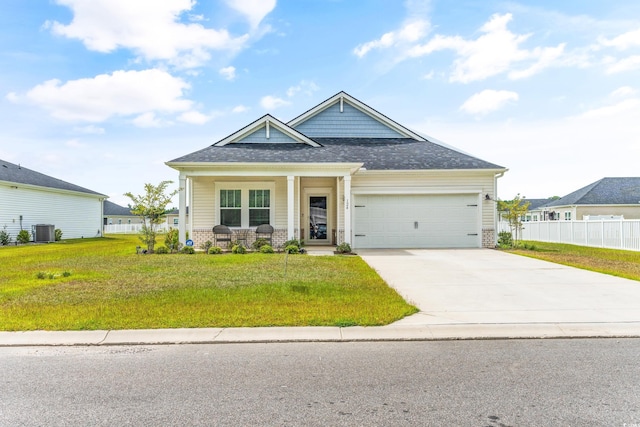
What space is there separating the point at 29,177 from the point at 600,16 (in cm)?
3178

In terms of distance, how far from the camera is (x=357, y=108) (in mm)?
22109

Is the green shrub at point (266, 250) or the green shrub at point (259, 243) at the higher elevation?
the green shrub at point (259, 243)

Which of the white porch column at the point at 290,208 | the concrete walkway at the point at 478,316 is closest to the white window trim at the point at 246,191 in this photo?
the white porch column at the point at 290,208

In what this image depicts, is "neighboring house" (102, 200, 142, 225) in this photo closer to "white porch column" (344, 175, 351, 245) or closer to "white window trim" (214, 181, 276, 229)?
"white window trim" (214, 181, 276, 229)

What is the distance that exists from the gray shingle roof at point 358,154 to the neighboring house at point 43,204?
1522 centimetres

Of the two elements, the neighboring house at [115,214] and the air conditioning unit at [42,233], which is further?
the neighboring house at [115,214]

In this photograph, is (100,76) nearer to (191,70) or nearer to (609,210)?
(191,70)

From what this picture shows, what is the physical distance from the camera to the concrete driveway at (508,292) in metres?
6.46

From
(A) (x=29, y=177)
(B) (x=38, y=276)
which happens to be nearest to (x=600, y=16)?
(B) (x=38, y=276)

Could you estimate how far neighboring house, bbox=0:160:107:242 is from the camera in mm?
25391

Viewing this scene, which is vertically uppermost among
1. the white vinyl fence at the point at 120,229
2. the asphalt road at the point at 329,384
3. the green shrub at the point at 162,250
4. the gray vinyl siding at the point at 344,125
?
the gray vinyl siding at the point at 344,125

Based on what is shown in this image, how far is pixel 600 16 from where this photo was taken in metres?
12.9

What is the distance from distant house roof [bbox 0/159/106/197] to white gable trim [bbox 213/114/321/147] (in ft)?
49.6

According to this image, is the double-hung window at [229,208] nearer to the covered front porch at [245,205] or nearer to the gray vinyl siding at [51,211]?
the covered front porch at [245,205]
